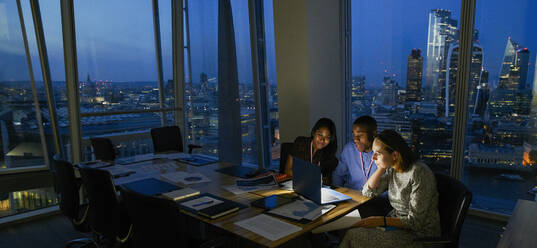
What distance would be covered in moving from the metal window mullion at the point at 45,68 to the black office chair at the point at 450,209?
440cm

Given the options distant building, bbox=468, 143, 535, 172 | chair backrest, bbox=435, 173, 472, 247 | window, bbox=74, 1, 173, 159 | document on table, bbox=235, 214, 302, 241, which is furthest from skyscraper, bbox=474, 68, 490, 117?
window, bbox=74, 1, 173, 159

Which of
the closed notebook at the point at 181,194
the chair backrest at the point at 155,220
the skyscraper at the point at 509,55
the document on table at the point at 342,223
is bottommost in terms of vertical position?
the document on table at the point at 342,223

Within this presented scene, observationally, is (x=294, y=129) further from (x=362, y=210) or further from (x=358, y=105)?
(x=362, y=210)

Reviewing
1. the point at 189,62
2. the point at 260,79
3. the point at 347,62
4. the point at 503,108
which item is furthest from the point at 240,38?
the point at 503,108

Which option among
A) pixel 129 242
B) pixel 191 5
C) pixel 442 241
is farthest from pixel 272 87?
pixel 442 241

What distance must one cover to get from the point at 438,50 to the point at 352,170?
193 cm

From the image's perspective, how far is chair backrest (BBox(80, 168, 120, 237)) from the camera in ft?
7.13

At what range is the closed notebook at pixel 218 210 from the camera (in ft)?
6.23

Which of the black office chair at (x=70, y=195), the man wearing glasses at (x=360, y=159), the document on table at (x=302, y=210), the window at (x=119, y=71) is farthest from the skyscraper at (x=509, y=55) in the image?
the window at (x=119, y=71)

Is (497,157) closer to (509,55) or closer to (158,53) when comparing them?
(509,55)

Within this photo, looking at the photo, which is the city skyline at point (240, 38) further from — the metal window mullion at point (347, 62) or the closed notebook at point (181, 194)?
the closed notebook at point (181, 194)

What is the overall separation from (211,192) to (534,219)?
1994 mm

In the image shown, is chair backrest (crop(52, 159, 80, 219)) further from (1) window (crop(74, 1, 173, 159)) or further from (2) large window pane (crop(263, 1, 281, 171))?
(2) large window pane (crop(263, 1, 281, 171))

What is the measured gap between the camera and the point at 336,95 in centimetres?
447
